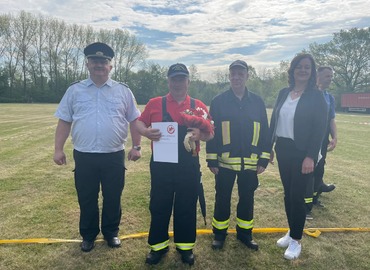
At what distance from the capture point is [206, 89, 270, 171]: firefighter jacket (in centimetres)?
342

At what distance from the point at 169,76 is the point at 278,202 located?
142 inches

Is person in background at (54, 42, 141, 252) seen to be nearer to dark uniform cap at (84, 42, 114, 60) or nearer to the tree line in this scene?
dark uniform cap at (84, 42, 114, 60)

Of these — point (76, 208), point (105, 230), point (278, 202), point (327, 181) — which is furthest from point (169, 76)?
point (327, 181)

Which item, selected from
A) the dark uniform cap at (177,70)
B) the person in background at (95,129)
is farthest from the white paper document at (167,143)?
the person in background at (95,129)

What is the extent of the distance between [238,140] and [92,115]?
1.81m

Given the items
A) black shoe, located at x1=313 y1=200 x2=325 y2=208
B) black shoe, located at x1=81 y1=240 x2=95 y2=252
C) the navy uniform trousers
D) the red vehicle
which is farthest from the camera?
the red vehicle

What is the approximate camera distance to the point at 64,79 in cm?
5159

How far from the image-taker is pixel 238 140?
135 inches

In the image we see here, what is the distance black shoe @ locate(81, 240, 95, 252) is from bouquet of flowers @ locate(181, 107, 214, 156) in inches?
74.4

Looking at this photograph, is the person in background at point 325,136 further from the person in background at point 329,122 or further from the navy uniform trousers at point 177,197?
the navy uniform trousers at point 177,197

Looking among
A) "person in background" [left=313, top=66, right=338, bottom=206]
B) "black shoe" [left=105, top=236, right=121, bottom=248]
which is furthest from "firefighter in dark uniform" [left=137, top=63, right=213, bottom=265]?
"person in background" [left=313, top=66, right=338, bottom=206]

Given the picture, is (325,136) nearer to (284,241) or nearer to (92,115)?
(284,241)

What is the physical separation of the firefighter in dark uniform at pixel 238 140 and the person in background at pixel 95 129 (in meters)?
1.13

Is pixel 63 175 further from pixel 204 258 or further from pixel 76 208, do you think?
pixel 204 258
